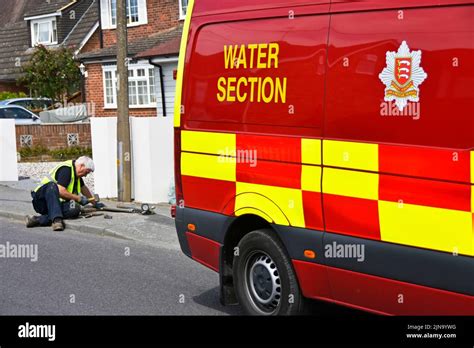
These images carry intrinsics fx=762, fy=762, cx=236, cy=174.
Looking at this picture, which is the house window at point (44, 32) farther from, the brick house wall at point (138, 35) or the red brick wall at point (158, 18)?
the red brick wall at point (158, 18)

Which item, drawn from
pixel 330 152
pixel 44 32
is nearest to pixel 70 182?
pixel 330 152

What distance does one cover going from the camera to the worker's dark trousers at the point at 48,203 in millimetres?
10836

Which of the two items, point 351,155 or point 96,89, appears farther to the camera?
point 96,89

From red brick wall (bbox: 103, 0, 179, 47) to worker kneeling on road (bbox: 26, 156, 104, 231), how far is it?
15.5 metres

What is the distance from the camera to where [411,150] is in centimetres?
478

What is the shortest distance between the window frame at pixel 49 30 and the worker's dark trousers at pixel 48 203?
28.3m

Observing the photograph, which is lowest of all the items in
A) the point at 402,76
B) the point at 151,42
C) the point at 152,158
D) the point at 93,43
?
the point at 152,158

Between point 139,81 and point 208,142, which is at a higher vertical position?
point 139,81

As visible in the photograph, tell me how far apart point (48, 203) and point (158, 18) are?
16.4 m

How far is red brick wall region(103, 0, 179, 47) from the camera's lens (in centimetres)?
2573

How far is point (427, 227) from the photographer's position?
4723mm

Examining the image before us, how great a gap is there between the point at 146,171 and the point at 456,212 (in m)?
9.05

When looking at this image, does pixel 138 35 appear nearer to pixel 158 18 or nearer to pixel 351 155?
pixel 158 18

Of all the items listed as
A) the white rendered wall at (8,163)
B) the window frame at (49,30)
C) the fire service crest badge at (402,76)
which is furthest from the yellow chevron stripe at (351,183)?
the window frame at (49,30)
